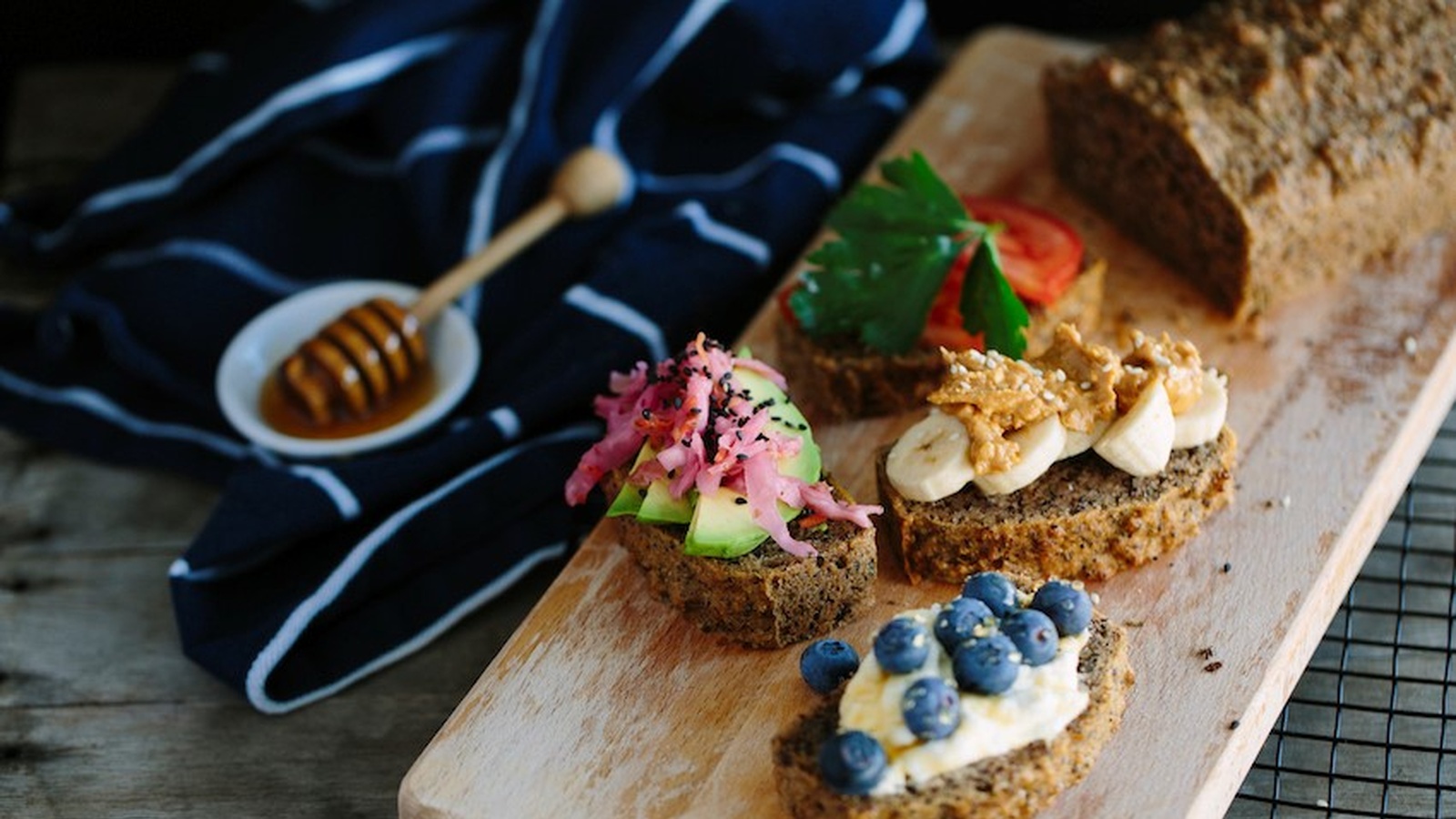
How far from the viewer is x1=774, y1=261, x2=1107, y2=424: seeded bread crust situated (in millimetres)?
4438

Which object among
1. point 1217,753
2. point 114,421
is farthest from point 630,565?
point 114,421

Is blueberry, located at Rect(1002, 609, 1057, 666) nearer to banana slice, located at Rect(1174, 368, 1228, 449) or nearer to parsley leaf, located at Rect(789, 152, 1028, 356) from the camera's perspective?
banana slice, located at Rect(1174, 368, 1228, 449)

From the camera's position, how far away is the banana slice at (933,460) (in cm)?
387

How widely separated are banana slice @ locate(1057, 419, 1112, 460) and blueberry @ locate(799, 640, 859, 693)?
0.77 m

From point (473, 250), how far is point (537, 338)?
1.64 ft

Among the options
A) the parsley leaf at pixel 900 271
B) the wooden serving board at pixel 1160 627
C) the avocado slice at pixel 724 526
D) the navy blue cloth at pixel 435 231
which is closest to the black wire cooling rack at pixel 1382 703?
the wooden serving board at pixel 1160 627

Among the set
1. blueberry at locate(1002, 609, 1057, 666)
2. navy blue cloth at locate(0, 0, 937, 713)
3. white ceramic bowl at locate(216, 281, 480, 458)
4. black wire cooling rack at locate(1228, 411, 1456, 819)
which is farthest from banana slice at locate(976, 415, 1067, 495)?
white ceramic bowl at locate(216, 281, 480, 458)

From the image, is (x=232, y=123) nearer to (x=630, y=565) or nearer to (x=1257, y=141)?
(x=630, y=565)

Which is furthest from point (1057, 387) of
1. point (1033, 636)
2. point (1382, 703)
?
point (1382, 703)

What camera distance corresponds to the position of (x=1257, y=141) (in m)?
4.69

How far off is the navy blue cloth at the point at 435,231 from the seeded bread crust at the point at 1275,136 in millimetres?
1001

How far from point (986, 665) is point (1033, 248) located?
179cm

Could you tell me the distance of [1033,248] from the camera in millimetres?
4695

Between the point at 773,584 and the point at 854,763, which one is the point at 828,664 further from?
the point at 854,763
